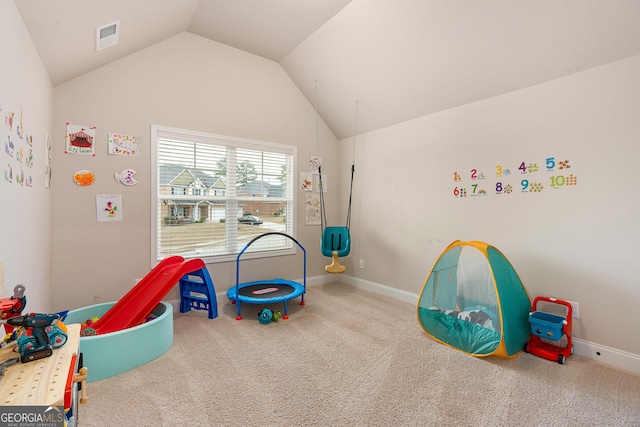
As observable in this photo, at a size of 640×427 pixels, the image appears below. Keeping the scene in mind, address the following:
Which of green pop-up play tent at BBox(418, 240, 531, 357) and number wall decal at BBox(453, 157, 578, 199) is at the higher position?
number wall decal at BBox(453, 157, 578, 199)

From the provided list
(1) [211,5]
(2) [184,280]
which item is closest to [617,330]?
(2) [184,280]

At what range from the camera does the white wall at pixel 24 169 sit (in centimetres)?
146

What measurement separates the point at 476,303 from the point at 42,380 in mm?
2735

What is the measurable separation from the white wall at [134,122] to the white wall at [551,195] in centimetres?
199

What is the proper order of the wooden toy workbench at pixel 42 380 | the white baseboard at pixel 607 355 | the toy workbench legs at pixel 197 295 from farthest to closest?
the toy workbench legs at pixel 197 295 < the white baseboard at pixel 607 355 < the wooden toy workbench at pixel 42 380

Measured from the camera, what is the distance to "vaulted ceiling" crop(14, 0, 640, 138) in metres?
2.10

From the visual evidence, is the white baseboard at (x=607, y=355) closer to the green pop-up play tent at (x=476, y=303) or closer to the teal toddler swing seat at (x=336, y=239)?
the green pop-up play tent at (x=476, y=303)

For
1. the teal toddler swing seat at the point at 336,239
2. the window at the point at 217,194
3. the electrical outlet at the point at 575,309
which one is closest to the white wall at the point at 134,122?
the window at the point at 217,194

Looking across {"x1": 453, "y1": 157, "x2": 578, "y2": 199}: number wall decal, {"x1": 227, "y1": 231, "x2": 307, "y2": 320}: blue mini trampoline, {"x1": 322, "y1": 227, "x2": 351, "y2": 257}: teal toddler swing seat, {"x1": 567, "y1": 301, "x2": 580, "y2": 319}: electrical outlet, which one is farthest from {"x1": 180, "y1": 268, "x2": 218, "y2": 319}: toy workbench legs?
{"x1": 567, "y1": 301, "x2": 580, "y2": 319}: electrical outlet

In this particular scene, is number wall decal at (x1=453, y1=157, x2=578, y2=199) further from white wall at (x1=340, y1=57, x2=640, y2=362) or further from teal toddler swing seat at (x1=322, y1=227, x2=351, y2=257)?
teal toddler swing seat at (x1=322, y1=227, x2=351, y2=257)

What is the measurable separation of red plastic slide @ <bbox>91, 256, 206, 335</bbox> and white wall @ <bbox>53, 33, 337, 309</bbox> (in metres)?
0.53

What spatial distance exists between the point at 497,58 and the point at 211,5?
265cm

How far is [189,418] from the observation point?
1665mm

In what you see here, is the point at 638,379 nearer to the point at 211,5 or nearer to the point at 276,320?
the point at 276,320
